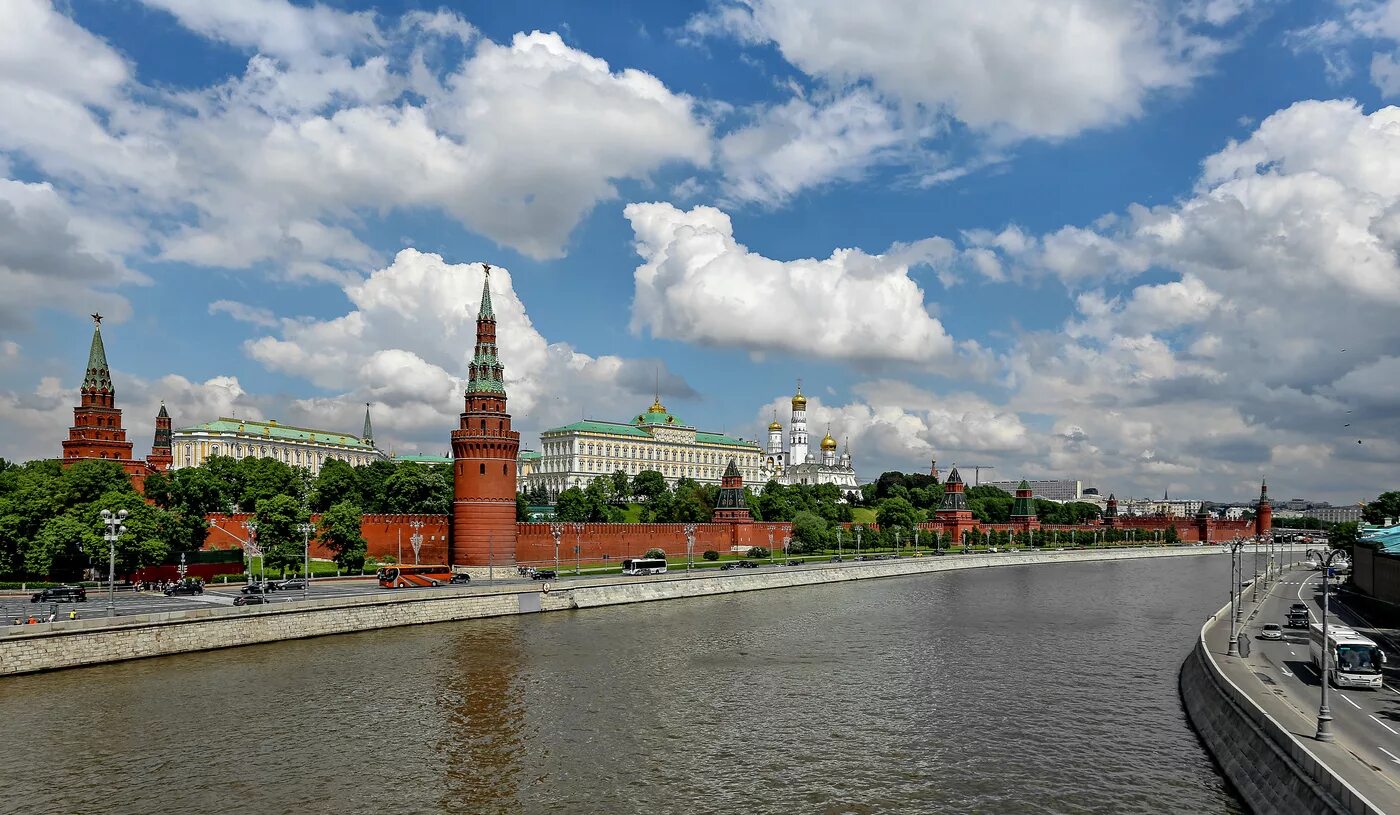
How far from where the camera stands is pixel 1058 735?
31.3m

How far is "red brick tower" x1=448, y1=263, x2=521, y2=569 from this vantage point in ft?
253

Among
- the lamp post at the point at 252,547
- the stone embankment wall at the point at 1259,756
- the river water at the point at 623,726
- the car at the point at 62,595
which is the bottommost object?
the river water at the point at 623,726

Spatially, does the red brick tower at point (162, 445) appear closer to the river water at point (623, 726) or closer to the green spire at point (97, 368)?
the green spire at point (97, 368)

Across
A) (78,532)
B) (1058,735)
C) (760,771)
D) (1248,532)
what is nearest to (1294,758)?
(1058,735)

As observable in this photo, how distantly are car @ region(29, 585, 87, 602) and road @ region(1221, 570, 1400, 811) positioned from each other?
173 feet

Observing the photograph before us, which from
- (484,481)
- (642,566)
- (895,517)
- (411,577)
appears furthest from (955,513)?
(411,577)

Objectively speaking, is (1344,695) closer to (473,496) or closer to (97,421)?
(473,496)

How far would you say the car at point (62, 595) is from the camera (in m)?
49.5

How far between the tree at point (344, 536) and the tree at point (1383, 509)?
453ft

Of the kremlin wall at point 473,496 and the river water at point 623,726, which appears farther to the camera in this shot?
the kremlin wall at point 473,496

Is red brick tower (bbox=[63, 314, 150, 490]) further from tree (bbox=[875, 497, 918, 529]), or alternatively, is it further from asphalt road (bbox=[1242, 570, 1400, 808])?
tree (bbox=[875, 497, 918, 529])

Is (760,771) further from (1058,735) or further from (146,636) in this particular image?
(146,636)

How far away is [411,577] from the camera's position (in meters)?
66.2

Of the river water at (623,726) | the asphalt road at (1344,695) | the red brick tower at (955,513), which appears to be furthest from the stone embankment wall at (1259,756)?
the red brick tower at (955,513)
